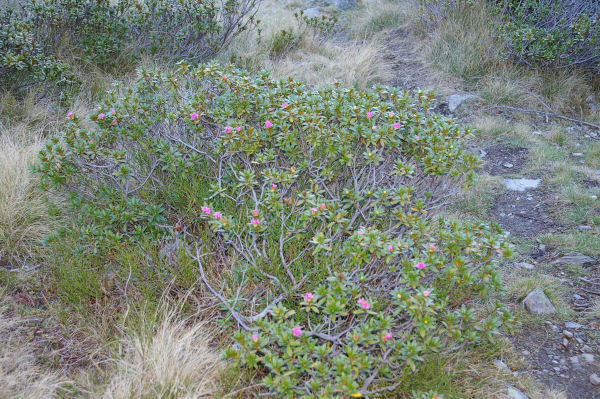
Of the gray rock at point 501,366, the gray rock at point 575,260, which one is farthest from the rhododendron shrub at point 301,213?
the gray rock at point 575,260

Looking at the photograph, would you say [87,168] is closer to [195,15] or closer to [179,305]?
[179,305]

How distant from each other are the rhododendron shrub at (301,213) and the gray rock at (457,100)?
2.03m

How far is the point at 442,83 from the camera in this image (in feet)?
19.5

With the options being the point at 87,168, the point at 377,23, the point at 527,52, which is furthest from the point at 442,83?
the point at 87,168

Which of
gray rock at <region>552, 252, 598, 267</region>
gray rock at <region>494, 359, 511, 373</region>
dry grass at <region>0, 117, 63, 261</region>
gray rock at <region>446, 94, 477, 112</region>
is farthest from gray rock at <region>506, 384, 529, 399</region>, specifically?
gray rock at <region>446, 94, 477, 112</region>

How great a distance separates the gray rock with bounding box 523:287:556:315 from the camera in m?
2.81

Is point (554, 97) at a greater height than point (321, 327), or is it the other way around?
point (321, 327)

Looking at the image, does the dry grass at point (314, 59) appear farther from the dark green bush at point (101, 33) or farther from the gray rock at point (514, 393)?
the gray rock at point (514, 393)

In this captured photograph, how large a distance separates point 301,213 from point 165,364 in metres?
1.07

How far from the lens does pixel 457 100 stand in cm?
552

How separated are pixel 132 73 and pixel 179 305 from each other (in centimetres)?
368

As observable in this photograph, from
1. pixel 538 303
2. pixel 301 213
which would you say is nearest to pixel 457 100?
pixel 538 303

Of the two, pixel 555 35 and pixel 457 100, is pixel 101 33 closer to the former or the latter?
pixel 457 100

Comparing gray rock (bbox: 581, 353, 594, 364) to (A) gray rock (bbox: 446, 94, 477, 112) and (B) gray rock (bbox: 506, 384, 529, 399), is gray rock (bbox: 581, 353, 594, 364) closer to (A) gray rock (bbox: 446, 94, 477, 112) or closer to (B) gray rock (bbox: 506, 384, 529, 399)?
(B) gray rock (bbox: 506, 384, 529, 399)
